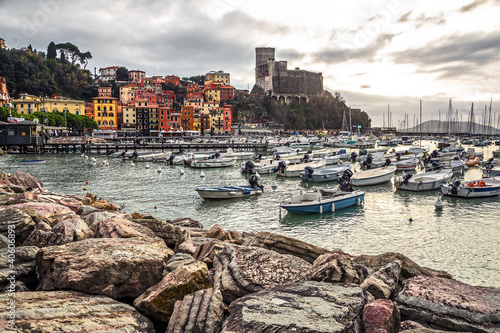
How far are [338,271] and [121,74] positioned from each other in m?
154

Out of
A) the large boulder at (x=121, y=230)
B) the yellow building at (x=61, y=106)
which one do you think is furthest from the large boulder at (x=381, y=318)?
the yellow building at (x=61, y=106)

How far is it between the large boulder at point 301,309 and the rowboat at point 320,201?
13.3m

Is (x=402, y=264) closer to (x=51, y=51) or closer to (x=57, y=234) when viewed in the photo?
(x=57, y=234)

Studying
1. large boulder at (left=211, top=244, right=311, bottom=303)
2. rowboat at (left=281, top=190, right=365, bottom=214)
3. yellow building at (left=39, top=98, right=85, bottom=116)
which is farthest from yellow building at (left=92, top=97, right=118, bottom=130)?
large boulder at (left=211, top=244, right=311, bottom=303)

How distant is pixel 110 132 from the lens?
3334 inches

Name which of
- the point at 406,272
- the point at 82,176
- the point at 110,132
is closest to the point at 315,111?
the point at 110,132

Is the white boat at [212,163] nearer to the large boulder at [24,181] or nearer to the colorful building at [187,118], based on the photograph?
the large boulder at [24,181]

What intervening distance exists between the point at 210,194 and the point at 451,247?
44.3 feet

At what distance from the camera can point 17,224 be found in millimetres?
7090

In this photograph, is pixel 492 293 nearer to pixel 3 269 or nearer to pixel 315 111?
pixel 3 269

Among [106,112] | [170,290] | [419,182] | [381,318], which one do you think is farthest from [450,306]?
[106,112]

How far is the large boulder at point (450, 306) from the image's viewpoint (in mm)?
4625

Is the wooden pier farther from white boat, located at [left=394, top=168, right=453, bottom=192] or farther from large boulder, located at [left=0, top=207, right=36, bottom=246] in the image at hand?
large boulder, located at [left=0, top=207, right=36, bottom=246]

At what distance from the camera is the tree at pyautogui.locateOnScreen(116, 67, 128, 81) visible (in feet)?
472
